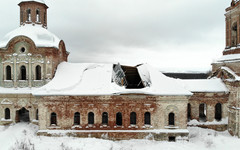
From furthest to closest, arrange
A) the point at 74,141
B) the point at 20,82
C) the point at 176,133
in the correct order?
the point at 20,82
the point at 176,133
the point at 74,141

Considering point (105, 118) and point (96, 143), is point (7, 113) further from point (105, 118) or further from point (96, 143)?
point (96, 143)

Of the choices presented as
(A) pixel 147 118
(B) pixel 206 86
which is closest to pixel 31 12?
(A) pixel 147 118

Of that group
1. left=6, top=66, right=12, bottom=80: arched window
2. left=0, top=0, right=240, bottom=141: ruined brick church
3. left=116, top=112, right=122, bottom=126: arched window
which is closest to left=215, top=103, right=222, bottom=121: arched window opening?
left=0, top=0, right=240, bottom=141: ruined brick church

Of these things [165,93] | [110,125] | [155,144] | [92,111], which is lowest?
[155,144]

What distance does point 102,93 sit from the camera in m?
13.1

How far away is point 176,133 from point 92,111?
6642mm

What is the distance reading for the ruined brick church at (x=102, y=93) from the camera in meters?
13.2

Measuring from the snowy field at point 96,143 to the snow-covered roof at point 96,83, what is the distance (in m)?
3.38

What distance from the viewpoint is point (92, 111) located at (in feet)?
43.9

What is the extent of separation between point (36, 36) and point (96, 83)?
7.05 metres

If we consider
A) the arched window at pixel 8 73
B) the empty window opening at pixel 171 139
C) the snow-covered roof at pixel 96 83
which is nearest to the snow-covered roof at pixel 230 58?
the snow-covered roof at pixel 96 83

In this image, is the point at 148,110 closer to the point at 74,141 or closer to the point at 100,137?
the point at 100,137

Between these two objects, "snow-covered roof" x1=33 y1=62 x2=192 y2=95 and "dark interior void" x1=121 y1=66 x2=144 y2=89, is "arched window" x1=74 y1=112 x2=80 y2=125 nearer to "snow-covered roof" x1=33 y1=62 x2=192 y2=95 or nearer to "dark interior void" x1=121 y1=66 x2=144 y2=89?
"snow-covered roof" x1=33 y1=62 x2=192 y2=95

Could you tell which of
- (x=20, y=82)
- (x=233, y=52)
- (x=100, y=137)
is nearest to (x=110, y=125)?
(x=100, y=137)
